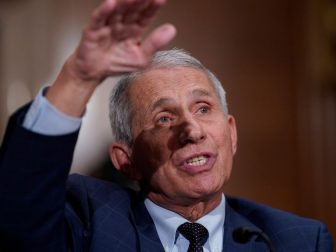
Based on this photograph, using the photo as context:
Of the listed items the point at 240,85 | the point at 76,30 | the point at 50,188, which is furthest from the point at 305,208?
the point at 50,188

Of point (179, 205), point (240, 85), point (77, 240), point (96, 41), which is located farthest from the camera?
point (240, 85)

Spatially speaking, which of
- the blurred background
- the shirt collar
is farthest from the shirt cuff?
the blurred background

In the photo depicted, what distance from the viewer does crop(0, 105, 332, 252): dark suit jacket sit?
1099 mm

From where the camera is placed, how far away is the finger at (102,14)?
100cm

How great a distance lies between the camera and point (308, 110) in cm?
Result: 265

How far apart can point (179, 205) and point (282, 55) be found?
1.26 m

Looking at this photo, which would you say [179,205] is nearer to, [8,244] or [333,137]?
[8,244]

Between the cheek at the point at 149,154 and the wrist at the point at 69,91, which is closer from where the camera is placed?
the wrist at the point at 69,91

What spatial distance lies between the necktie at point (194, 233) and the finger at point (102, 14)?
647 mm

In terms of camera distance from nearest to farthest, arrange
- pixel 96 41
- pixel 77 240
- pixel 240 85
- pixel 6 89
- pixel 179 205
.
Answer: pixel 96 41 → pixel 77 240 → pixel 179 205 → pixel 6 89 → pixel 240 85

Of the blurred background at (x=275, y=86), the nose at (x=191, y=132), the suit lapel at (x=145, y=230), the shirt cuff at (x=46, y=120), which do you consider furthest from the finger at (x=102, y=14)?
the blurred background at (x=275, y=86)

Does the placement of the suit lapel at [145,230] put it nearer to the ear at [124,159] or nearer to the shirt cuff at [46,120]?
the ear at [124,159]

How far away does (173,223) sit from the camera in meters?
1.52

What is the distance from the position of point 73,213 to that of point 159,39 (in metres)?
0.54
